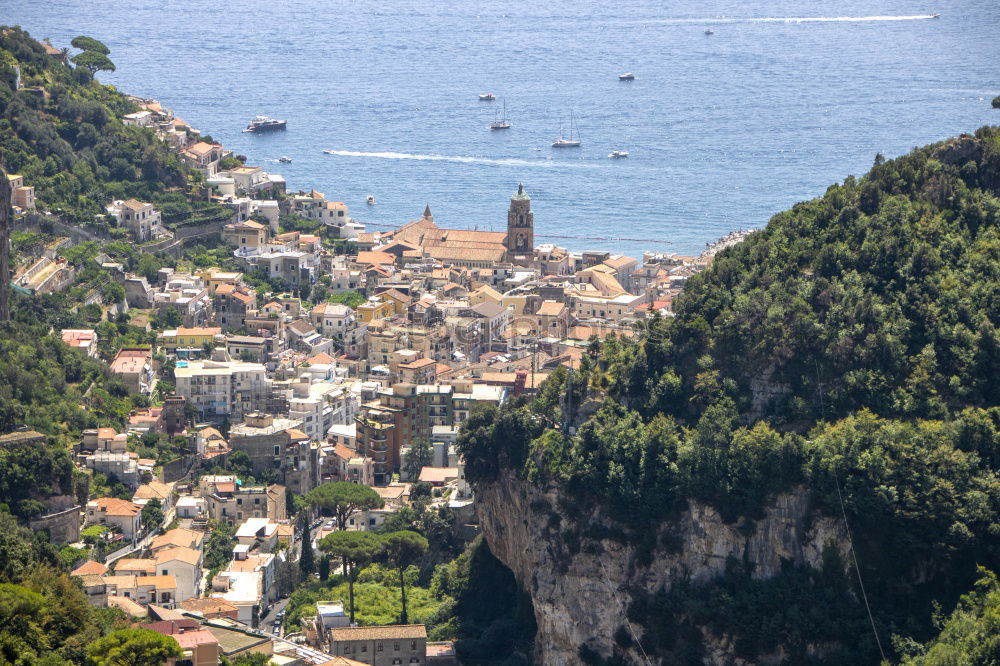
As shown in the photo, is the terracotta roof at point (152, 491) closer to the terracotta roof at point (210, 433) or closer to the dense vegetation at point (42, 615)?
the terracotta roof at point (210, 433)

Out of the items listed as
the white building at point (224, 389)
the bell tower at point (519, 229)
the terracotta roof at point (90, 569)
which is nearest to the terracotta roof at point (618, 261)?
the bell tower at point (519, 229)

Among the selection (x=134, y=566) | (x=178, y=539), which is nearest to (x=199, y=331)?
(x=178, y=539)

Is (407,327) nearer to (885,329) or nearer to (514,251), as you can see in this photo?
(514,251)

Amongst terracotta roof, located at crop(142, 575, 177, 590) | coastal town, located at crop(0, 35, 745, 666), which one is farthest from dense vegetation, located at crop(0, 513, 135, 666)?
terracotta roof, located at crop(142, 575, 177, 590)

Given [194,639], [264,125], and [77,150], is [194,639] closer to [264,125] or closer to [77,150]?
[77,150]

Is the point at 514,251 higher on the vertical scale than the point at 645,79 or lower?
lower

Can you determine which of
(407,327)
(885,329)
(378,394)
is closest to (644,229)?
(407,327)

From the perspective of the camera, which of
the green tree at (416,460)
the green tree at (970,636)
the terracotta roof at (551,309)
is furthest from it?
the terracotta roof at (551,309)

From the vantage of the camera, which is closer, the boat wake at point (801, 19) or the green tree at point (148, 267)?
the green tree at point (148, 267)
